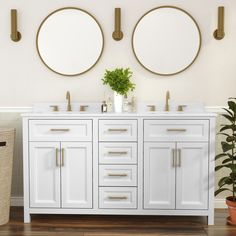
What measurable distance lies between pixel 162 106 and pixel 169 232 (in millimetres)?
1053

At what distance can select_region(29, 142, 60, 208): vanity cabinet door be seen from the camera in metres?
3.06

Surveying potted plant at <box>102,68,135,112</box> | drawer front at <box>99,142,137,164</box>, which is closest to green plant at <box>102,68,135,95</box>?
potted plant at <box>102,68,135,112</box>

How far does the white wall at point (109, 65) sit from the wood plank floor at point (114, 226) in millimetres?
572

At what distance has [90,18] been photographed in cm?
342

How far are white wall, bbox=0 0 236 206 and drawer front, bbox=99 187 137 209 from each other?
2.68ft

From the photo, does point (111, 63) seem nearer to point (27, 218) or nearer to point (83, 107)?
point (83, 107)

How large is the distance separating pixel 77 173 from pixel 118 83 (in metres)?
0.77

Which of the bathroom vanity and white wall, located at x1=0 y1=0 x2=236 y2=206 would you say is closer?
the bathroom vanity

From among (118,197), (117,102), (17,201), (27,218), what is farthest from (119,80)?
(17,201)

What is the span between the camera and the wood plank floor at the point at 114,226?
2900 mm

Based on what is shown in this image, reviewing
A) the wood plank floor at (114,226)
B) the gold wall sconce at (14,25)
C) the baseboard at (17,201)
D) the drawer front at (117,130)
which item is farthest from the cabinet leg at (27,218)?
the gold wall sconce at (14,25)

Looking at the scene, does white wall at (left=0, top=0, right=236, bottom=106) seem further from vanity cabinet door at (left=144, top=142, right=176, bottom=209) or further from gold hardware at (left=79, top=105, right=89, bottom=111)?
vanity cabinet door at (left=144, top=142, right=176, bottom=209)

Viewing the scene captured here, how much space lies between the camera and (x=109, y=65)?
3.45 m

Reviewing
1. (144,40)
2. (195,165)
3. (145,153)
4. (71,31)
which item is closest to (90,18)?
(71,31)
